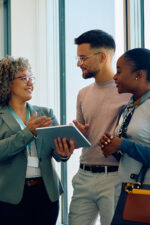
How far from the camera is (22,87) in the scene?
250cm

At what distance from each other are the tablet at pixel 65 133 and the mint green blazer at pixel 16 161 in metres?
0.21

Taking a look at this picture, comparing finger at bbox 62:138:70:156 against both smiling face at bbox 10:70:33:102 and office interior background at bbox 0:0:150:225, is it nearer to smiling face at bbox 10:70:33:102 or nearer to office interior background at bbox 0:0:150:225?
smiling face at bbox 10:70:33:102

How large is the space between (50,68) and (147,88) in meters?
2.53

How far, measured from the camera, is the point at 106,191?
2197 mm

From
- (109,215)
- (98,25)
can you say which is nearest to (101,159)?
(109,215)

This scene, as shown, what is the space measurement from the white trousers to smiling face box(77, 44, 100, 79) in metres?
0.65

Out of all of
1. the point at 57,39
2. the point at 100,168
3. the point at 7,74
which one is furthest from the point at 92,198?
the point at 57,39

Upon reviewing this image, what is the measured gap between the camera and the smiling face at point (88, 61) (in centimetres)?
241

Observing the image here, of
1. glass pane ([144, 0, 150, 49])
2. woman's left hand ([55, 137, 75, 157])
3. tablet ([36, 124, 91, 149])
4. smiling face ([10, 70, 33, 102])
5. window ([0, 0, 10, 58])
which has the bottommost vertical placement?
woman's left hand ([55, 137, 75, 157])

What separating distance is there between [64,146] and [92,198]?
374 millimetres

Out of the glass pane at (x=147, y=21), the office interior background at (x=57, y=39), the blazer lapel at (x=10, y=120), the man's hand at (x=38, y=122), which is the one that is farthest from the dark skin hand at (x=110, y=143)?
the office interior background at (x=57, y=39)

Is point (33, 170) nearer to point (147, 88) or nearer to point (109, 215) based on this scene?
point (109, 215)

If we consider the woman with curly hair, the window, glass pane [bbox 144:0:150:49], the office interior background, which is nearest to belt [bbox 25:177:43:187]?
the woman with curly hair

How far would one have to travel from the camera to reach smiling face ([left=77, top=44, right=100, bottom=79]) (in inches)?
94.8
